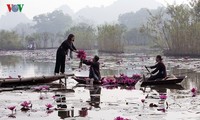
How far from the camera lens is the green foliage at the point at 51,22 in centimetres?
13675

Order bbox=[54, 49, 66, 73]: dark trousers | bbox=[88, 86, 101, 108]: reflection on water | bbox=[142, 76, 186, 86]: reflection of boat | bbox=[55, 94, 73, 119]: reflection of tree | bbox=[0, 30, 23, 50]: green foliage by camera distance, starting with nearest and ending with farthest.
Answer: bbox=[55, 94, 73, 119]: reflection of tree
bbox=[88, 86, 101, 108]: reflection on water
bbox=[142, 76, 186, 86]: reflection of boat
bbox=[54, 49, 66, 73]: dark trousers
bbox=[0, 30, 23, 50]: green foliage

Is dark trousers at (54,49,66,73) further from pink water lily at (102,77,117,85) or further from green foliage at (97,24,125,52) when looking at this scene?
green foliage at (97,24,125,52)

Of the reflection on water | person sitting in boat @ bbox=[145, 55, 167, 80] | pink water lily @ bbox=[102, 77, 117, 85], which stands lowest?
the reflection on water

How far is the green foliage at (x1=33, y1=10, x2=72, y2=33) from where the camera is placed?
136750mm

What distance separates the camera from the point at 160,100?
1049 centimetres

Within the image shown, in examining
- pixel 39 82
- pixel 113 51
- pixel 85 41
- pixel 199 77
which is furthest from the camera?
pixel 85 41

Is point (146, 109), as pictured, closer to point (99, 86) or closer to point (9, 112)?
point (9, 112)

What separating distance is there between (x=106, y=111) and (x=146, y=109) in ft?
3.19

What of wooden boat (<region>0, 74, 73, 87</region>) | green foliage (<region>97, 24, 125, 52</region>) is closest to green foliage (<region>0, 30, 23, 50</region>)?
green foliage (<region>97, 24, 125, 52</region>)

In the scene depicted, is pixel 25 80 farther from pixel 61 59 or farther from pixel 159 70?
pixel 159 70

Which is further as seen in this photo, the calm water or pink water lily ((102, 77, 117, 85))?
pink water lily ((102, 77, 117, 85))

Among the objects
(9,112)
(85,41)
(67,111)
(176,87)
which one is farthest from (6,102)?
(85,41)

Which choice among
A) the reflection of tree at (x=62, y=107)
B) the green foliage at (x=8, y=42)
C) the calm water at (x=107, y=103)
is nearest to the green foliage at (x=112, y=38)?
the calm water at (x=107, y=103)

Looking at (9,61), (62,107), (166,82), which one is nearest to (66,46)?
(166,82)
